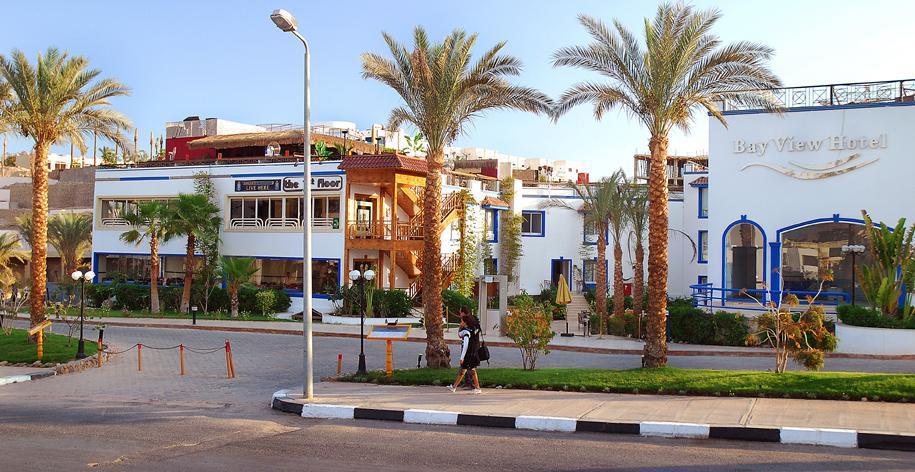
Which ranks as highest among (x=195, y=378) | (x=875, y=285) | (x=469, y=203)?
(x=469, y=203)

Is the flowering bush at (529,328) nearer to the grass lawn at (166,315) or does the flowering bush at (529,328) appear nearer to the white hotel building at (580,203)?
the white hotel building at (580,203)

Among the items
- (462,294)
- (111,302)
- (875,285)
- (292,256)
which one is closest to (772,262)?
(875,285)

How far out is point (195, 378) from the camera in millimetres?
19234

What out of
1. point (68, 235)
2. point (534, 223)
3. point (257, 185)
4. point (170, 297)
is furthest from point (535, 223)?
point (68, 235)

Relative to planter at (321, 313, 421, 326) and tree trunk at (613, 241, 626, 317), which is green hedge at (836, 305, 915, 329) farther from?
planter at (321, 313, 421, 326)

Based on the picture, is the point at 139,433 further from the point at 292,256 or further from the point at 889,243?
the point at 292,256

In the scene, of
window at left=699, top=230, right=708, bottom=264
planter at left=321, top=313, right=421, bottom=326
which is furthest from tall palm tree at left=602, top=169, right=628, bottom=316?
window at left=699, top=230, right=708, bottom=264

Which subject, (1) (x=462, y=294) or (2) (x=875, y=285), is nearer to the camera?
(2) (x=875, y=285)

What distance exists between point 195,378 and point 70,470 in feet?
30.4

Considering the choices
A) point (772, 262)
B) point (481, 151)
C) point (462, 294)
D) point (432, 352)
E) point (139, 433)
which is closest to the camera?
point (139, 433)

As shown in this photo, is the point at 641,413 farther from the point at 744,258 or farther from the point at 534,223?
the point at 534,223

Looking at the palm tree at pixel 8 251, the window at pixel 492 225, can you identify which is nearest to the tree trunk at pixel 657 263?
the window at pixel 492 225

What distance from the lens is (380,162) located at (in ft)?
115

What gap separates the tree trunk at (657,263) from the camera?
17359 millimetres
